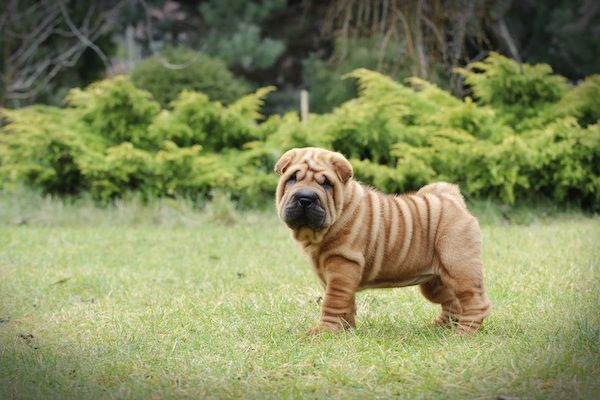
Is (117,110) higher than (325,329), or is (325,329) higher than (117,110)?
(325,329)

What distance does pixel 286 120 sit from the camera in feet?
39.9

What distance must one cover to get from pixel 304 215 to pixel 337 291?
541 mm

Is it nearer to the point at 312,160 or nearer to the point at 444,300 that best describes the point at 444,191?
the point at 444,300

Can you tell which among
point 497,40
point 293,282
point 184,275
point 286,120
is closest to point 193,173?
point 286,120

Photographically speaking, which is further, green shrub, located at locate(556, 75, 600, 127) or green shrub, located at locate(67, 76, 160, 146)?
green shrub, located at locate(67, 76, 160, 146)

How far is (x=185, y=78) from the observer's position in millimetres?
15461

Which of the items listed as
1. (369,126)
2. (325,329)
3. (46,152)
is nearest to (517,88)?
(369,126)

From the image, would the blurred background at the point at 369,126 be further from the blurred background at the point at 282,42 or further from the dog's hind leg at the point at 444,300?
the dog's hind leg at the point at 444,300

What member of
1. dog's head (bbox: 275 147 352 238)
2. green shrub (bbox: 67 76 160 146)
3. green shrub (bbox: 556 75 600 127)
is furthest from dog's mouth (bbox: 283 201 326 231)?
green shrub (bbox: 67 76 160 146)

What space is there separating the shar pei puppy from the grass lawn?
0.25m

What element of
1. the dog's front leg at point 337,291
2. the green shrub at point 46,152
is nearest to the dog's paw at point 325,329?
the dog's front leg at point 337,291

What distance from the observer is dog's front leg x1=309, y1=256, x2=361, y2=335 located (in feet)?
14.4

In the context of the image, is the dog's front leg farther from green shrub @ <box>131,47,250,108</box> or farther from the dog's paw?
green shrub @ <box>131,47,250,108</box>

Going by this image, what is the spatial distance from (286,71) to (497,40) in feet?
19.4
